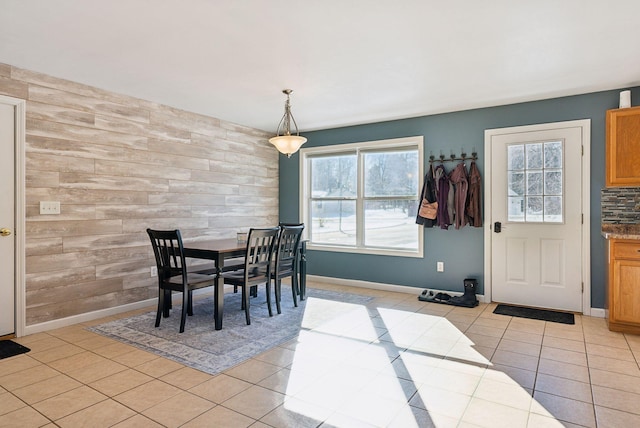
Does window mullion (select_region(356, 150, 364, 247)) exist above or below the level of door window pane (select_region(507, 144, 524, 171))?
below

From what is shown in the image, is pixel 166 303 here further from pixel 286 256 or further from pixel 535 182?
pixel 535 182

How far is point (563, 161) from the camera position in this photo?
4023 mm

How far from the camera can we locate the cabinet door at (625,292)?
3281 mm

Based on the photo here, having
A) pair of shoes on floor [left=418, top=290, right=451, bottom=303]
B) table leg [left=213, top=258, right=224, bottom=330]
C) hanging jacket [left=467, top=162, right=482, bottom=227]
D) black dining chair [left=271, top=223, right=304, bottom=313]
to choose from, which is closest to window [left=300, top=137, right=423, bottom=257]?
pair of shoes on floor [left=418, top=290, right=451, bottom=303]

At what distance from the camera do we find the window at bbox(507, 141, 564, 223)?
4062 millimetres

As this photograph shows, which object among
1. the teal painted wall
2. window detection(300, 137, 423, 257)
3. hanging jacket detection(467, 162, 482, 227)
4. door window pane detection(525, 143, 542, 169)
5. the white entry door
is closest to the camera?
the white entry door

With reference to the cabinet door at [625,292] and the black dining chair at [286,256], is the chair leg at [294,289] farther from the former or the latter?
the cabinet door at [625,292]

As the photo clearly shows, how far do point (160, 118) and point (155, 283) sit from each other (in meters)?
1.89

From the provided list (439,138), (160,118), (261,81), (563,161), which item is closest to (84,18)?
(261,81)

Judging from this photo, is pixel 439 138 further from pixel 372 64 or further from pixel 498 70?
pixel 372 64

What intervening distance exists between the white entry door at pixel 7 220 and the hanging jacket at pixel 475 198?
4.53 m

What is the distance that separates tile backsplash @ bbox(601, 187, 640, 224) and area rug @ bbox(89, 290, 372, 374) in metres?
2.62

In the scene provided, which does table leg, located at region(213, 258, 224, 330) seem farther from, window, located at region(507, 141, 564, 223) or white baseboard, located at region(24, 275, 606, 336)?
window, located at region(507, 141, 564, 223)

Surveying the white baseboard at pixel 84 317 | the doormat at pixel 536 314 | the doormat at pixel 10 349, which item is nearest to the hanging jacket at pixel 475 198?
the doormat at pixel 536 314
